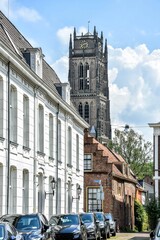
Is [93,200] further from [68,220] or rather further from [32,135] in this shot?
[68,220]

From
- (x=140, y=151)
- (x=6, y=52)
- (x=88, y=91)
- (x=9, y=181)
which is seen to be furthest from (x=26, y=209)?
(x=88, y=91)

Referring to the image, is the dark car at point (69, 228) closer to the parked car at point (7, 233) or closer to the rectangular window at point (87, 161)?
the parked car at point (7, 233)

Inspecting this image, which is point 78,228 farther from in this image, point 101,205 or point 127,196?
point 127,196

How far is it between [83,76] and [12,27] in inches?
5102

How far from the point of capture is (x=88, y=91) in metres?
167

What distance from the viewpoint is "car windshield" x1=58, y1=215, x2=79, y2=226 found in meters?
30.5

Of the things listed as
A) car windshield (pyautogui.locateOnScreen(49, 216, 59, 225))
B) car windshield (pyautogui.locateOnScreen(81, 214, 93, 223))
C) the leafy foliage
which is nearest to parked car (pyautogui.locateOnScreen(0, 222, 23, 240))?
car windshield (pyautogui.locateOnScreen(49, 216, 59, 225))

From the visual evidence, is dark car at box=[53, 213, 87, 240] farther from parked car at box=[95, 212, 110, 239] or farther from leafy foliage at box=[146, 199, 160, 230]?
leafy foliage at box=[146, 199, 160, 230]

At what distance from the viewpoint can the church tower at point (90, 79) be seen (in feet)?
531

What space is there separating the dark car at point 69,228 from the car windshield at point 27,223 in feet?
14.8

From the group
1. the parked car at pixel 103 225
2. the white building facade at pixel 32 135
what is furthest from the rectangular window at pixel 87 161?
the parked car at pixel 103 225

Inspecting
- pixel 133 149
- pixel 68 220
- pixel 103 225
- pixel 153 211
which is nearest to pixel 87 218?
pixel 68 220

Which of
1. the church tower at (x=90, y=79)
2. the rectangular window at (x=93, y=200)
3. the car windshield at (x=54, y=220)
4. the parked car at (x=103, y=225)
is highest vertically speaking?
the church tower at (x=90, y=79)

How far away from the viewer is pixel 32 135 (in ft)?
116
